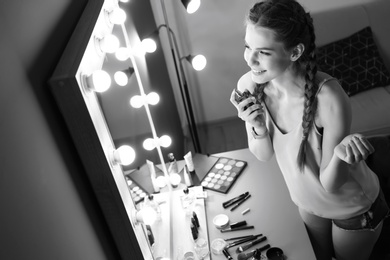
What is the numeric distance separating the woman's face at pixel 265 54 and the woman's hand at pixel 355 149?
304 mm

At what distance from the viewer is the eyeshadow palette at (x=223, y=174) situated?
1708 millimetres

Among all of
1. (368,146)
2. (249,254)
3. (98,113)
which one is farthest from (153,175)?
(368,146)

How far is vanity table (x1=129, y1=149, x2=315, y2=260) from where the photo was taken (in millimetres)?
1406

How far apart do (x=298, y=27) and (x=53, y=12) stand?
734 mm

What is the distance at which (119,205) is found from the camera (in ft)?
3.10

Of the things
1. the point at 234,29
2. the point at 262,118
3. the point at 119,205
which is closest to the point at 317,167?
the point at 262,118

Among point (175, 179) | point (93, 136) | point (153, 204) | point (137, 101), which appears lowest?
point (93, 136)

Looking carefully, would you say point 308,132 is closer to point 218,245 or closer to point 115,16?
point 218,245

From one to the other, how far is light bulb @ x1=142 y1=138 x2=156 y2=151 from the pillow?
1.55 m

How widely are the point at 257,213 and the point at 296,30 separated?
0.73m

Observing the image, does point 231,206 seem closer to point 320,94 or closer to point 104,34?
point 320,94

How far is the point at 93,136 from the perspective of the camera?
2.77 feet

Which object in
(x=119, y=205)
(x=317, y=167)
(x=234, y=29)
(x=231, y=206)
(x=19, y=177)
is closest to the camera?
(x=19, y=177)

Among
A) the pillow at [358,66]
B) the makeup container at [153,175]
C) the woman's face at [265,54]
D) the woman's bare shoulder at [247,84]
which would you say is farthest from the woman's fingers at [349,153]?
the pillow at [358,66]
